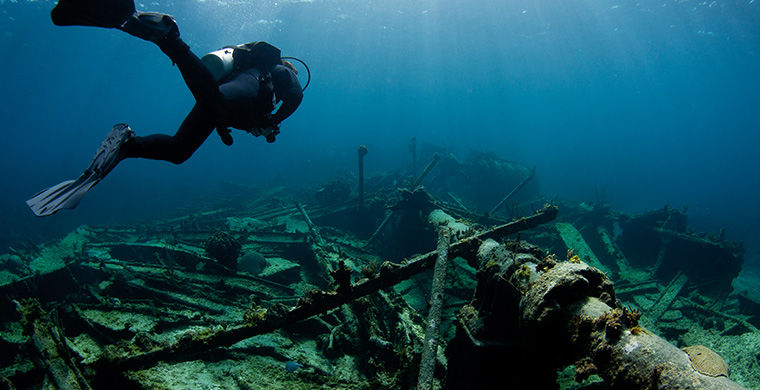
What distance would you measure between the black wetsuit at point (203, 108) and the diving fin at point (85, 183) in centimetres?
11

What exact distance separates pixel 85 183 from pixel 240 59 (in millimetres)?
2078

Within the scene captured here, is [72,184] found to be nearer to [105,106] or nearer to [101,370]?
[101,370]

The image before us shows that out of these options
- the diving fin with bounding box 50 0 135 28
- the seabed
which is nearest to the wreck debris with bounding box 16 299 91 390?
the seabed

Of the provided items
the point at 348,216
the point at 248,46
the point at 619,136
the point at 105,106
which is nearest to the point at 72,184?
the point at 248,46

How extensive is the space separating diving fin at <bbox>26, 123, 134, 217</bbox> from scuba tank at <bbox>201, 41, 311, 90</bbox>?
1.17 m

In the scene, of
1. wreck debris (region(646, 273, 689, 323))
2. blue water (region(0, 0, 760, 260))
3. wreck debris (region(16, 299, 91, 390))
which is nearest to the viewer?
wreck debris (region(16, 299, 91, 390))

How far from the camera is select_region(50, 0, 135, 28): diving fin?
2.21 metres

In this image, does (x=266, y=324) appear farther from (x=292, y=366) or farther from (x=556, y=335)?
(x=556, y=335)

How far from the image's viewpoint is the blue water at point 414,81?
113 feet

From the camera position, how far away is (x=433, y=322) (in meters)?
2.82

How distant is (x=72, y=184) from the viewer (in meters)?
2.60

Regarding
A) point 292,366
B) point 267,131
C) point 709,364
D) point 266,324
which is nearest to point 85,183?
point 267,131

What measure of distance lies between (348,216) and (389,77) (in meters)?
111

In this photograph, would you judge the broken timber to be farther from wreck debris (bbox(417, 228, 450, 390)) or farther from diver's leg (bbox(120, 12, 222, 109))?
diver's leg (bbox(120, 12, 222, 109))
